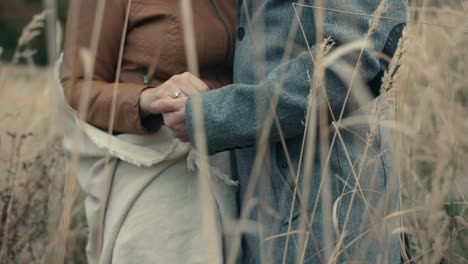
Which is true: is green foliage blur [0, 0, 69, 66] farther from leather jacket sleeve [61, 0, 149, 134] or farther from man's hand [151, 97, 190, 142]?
man's hand [151, 97, 190, 142]

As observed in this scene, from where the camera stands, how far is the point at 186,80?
1414mm

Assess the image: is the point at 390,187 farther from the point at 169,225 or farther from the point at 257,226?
the point at 169,225

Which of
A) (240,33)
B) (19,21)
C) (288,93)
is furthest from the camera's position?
(19,21)

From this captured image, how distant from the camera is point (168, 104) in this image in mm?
1411

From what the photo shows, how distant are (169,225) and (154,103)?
0.28 metres

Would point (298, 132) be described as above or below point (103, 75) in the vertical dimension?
below

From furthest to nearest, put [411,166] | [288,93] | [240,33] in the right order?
[411,166] < [240,33] < [288,93]

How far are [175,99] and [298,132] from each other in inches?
9.8

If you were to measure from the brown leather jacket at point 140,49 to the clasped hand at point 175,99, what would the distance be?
0.07 metres

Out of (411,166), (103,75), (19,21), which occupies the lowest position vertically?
(411,166)

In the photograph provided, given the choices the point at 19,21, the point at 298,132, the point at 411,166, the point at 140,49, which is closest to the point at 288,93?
the point at 298,132

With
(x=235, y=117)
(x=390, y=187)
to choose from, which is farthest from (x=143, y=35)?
(x=390, y=187)

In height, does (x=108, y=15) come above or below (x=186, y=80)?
above

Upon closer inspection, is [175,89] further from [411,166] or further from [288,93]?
[411,166]
